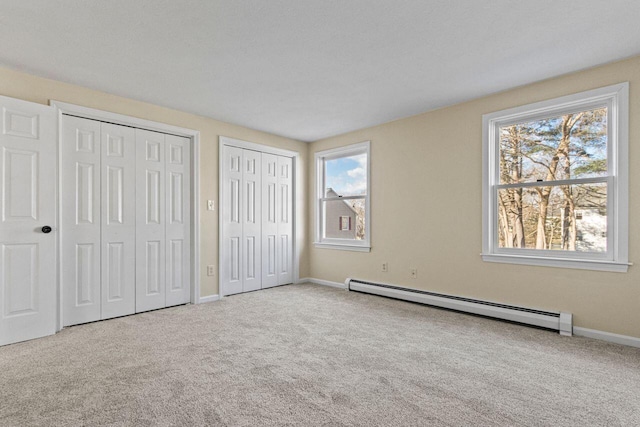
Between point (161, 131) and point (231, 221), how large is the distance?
145 centimetres

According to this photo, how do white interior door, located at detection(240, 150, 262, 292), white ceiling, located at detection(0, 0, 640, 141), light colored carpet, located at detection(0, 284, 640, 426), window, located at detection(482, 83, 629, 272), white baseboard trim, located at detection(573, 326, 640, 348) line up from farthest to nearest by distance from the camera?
white interior door, located at detection(240, 150, 262, 292)
window, located at detection(482, 83, 629, 272)
white baseboard trim, located at detection(573, 326, 640, 348)
white ceiling, located at detection(0, 0, 640, 141)
light colored carpet, located at detection(0, 284, 640, 426)

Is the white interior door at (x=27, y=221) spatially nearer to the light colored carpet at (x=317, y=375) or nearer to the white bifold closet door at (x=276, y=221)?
the light colored carpet at (x=317, y=375)

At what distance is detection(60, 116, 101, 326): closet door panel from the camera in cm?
322

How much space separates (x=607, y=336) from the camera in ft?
9.28

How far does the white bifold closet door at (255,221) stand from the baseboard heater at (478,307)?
1322 millimetres

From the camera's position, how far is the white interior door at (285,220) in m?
5.25

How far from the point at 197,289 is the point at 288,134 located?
2600 millimetres

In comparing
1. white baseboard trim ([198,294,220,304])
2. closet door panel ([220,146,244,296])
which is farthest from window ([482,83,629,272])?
white baseboard trim ([198,294,220,304])

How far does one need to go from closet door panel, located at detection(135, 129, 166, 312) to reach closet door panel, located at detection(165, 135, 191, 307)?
6cm

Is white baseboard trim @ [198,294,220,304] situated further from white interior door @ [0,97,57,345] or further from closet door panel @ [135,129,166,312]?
white interior door @ [0,97,57,345]

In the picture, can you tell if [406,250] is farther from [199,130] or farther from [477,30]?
[199,130]

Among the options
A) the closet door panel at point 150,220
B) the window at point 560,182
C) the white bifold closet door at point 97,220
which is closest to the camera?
the window at point 560,182

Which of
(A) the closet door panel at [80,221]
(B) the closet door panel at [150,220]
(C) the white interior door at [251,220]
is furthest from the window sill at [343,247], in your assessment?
(A) the closet door panel at [80,221]

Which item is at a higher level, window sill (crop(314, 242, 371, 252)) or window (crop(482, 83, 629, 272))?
window (crop(482, 83, 629, 272))
